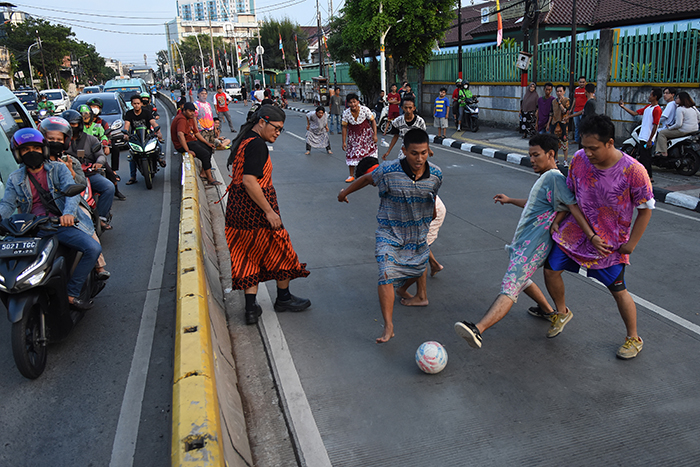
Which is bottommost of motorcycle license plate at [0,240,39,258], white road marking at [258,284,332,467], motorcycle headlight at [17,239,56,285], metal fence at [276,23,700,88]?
white road marking at [258,284,332,467]

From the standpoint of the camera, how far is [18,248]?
3.67 m

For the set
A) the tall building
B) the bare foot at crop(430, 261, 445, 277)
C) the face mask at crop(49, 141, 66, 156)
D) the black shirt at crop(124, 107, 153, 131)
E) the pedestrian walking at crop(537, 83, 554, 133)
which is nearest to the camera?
the face mask at crop(49, 141, 66, 156)

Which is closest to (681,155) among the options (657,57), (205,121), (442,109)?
(657,57)

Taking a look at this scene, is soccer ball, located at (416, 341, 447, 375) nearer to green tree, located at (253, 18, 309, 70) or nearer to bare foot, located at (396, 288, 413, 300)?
bare foot, located at (396, 288, 413, 300)

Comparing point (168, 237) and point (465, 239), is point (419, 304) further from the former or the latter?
point (168, 237)

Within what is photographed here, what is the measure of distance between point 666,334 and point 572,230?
1.24 meters

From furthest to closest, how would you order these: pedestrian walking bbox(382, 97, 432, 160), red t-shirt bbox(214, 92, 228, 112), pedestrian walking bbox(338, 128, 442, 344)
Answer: red t-shirt bbox(214, 92, 228, 112)
pedestrian walking bbox(382, 97, 432, 160)
pedestrian walking bbox(338, 128, 442, 344)

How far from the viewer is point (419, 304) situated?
4.58m

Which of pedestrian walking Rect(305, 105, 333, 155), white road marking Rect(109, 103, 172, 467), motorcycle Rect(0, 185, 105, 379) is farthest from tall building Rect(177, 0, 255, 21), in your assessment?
motorcycle Rect(0, 185, 105, 379)

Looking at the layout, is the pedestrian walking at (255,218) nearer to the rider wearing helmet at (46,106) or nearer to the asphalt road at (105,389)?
the asphalt road at (105,389)

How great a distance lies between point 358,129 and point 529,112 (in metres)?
7.30

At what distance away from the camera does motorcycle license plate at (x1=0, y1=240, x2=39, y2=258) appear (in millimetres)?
3627

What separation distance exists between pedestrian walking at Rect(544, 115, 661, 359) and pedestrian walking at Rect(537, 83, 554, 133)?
33.3 feet

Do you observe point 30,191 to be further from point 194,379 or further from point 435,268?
point 435,268
